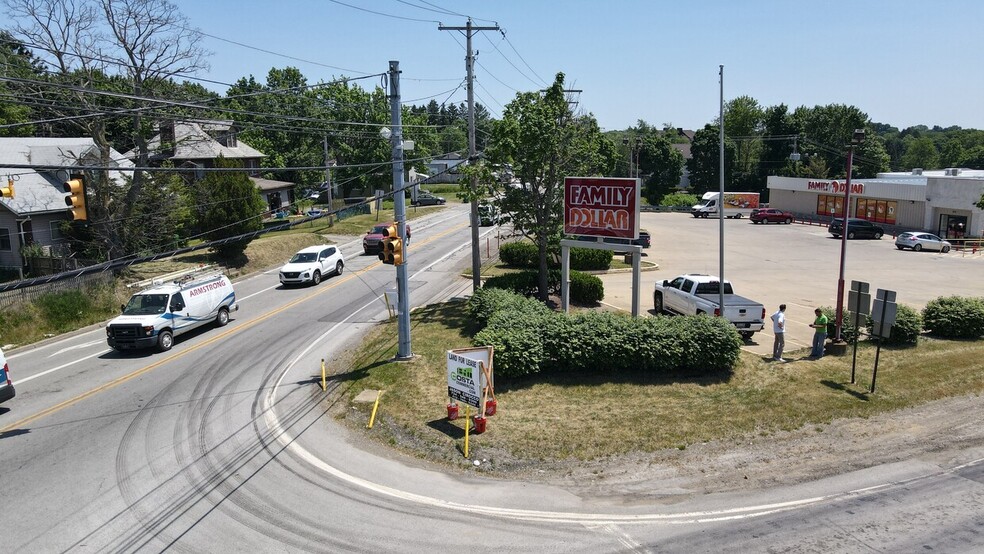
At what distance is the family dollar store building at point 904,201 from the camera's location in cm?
5022

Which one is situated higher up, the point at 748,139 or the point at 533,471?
the point at 748,139

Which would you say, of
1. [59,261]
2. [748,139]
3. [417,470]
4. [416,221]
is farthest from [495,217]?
[748,139]

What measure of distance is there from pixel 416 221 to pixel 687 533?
4954 cm

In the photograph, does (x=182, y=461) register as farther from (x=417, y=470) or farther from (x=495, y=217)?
(x=495, y=217)

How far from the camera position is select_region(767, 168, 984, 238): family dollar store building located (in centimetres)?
5022

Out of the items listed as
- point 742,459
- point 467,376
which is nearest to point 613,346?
point 467,376

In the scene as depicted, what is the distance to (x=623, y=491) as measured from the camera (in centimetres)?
1213

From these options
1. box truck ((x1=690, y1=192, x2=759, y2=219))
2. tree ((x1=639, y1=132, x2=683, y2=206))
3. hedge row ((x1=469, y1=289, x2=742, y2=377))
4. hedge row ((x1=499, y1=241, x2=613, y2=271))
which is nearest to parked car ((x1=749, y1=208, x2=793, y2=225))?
box truck ((x1=690, y1=192, x2=759, y2=219))

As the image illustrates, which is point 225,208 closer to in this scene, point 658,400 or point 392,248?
point 392,248

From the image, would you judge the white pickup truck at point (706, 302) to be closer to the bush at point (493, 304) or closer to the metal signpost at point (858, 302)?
the metal signpost at point (858, 302)

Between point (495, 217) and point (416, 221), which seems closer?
point (495, 217)

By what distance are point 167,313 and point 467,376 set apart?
12513 millimetres

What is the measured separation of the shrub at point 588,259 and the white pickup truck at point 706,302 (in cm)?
835

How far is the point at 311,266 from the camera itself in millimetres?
32531
